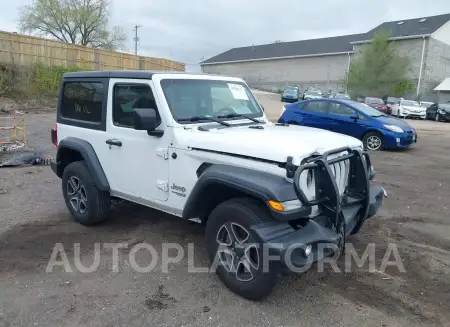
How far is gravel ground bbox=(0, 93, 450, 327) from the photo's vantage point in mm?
3160

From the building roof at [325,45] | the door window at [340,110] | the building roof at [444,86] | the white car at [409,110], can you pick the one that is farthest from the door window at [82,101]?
the building roof at [325,45]

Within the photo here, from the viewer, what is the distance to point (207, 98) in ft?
14.4

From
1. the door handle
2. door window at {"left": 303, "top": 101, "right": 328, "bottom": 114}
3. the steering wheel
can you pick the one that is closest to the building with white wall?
door window at {"left": 303, "top": 101, "right": 328, "bottom": 114}

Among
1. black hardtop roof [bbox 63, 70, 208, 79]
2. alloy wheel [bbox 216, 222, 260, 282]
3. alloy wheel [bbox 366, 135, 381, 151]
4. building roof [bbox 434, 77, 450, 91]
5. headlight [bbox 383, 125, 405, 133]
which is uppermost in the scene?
building roof [bbox 434, 77, 450, 91]

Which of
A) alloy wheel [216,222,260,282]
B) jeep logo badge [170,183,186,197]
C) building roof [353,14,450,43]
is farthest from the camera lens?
building roof [353,14,450,43]

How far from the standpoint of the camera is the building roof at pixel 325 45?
4600cm

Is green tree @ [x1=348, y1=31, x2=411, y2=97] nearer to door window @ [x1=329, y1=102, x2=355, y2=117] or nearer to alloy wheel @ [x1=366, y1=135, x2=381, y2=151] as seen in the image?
door window @ [x1=329, y1=102, x2=355, y2=117]

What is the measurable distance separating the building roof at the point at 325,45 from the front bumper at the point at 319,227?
47.9 m

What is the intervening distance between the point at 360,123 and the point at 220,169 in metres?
9.36

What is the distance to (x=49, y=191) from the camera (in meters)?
6.61

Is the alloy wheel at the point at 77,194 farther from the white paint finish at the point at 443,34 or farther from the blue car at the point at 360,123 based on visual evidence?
the white paint finish at the point at 443,34

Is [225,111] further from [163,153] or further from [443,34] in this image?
[443,34]

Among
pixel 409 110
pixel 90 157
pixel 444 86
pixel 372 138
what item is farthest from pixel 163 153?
pixel 444 86

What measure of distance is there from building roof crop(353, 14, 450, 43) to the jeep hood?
155 ft
